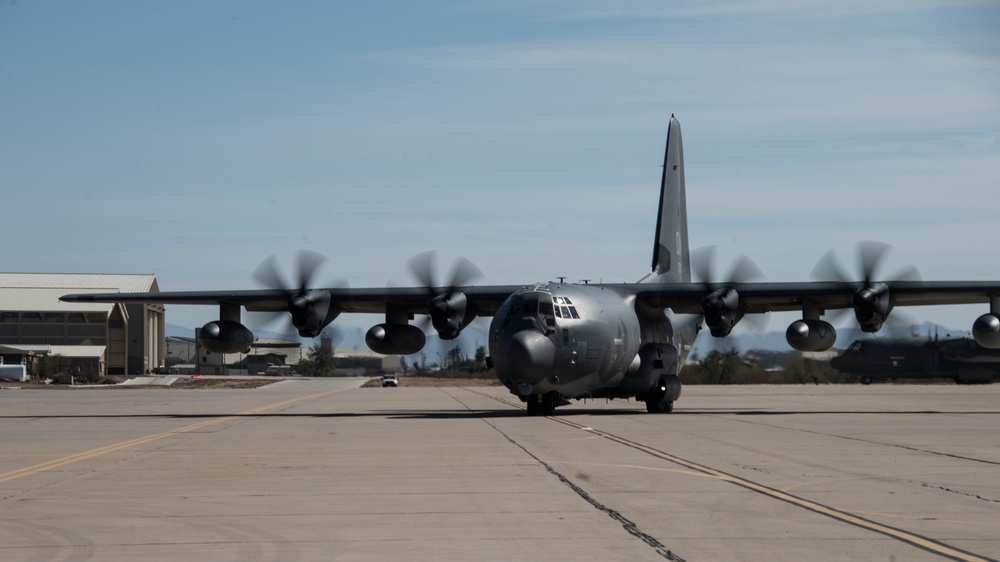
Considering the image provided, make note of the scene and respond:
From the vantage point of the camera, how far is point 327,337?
41281 mm

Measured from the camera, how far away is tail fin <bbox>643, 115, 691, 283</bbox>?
43.0 meters

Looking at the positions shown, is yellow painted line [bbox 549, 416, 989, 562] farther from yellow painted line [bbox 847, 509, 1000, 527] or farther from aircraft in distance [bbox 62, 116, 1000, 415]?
aircraft in distance [bbox 62, 116, 1000, 415]

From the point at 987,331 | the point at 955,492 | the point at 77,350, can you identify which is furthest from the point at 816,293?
the point at 77,350

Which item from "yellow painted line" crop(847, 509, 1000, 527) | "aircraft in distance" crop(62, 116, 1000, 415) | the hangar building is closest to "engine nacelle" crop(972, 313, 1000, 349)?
"aircraft in distance" crop(62, 116, 1000, 415)

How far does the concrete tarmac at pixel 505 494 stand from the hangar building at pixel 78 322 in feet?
312

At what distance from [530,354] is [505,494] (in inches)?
649

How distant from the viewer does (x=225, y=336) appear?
35.7 meters

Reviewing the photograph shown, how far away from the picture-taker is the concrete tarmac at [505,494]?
956 centimetres

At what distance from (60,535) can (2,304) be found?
11314cm

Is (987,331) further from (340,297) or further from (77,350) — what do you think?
(77,350)

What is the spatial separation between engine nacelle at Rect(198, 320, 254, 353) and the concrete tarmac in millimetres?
9435

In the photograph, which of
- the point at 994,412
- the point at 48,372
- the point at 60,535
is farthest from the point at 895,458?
the point at 48,372

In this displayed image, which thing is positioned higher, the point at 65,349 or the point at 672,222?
the point at 672,222

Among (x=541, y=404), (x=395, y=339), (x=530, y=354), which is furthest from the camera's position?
(x=395, y=339)
